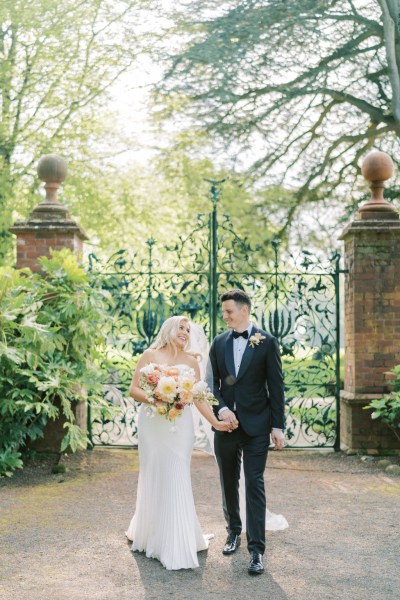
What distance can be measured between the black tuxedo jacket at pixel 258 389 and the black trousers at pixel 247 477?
0.11 m

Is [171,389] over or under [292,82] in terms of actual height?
under

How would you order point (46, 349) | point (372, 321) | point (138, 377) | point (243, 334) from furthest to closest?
1. point (372, 321)
2. point (46, 349)
3. point (138, 377)
4. point (243, 334)

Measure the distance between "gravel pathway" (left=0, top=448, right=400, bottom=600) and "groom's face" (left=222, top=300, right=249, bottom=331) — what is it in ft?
5.25

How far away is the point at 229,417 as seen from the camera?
475 centimetres

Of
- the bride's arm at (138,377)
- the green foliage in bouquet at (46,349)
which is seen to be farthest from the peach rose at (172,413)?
the green foliage in bouquet at (46,349)

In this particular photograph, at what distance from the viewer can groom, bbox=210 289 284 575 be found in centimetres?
467

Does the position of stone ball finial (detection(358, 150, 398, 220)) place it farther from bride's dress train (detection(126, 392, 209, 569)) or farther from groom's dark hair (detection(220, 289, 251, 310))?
bride's dress train (detection(126, 392, 209, 569))

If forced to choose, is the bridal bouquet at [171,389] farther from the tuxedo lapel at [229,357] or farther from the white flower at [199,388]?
the tuxedo lapel at [229,357]

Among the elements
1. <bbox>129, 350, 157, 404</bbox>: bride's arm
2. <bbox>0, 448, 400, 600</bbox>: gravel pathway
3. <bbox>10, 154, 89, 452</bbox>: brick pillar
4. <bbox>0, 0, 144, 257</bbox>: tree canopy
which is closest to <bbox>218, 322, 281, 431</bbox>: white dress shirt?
<bbox>129, 350, 157, 404</bbox>: bride's arm

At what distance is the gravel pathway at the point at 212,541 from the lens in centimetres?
430

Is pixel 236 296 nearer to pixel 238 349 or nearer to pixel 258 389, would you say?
pixel 238 349

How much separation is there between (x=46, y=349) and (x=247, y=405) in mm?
3488

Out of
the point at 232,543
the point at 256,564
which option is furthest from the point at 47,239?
the point at 256,564

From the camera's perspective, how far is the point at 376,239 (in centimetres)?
878
